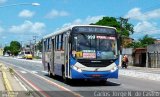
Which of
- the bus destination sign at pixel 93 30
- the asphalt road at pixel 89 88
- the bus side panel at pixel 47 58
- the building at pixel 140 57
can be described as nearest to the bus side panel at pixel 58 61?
the asphalt road at pixel 89 88

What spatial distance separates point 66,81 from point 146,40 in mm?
100956

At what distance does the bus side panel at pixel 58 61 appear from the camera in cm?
2527

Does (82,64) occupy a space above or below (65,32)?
below

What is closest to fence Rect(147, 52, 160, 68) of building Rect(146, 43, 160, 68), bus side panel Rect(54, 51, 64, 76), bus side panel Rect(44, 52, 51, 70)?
building Rect(146, 43, 160, 68)

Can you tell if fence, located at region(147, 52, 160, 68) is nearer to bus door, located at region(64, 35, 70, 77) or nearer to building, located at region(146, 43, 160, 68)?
building, located at region(146, 43, 160, 68)

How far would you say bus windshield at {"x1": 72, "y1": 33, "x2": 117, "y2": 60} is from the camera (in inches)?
888

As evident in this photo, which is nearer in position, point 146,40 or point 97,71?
point 97,71

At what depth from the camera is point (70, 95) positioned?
712 inches

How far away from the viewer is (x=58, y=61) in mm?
26547

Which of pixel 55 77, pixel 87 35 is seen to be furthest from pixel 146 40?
pixel 87 35

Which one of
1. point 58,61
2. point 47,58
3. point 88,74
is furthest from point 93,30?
point 47,58

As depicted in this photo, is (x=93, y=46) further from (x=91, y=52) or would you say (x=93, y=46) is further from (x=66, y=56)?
(x=66, y=56)

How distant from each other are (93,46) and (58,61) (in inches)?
174

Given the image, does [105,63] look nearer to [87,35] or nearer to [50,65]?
[87,35]
